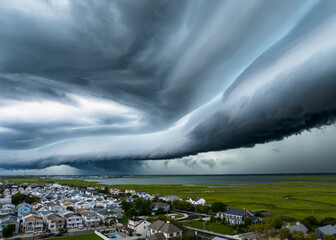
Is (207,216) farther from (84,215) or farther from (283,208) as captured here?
(84,215)

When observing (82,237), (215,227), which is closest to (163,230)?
(215,227)

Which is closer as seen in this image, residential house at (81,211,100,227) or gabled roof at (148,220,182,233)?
gabled roof at (148,220,182,233)

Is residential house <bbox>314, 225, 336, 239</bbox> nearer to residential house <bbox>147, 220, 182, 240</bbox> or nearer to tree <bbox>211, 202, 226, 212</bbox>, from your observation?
residential house <bbox>147, 220, 182, 240</bbox>

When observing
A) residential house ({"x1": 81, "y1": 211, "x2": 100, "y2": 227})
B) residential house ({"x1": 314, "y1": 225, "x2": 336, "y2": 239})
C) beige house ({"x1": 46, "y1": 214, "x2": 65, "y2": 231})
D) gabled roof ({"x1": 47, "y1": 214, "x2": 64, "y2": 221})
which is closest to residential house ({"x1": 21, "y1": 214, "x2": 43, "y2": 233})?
beige house ({"x1": 46, "y1": 214, "x2": 65, "y2": 231})

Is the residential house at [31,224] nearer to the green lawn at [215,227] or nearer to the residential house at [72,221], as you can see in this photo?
the residential house at [72,221]

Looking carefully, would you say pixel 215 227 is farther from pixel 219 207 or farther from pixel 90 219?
pixel 90 219
